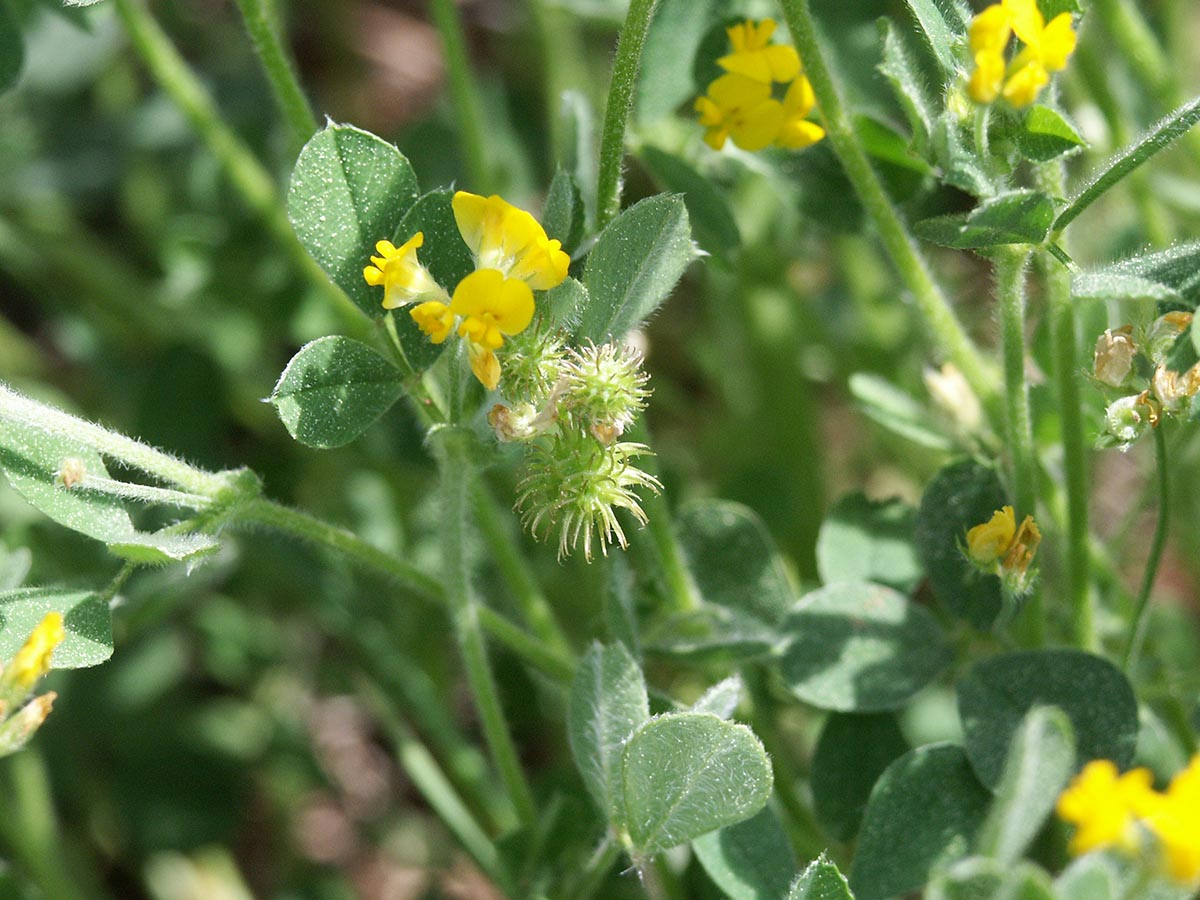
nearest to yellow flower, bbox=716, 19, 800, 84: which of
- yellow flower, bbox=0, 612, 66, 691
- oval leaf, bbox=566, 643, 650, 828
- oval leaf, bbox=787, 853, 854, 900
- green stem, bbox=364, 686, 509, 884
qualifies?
oval leaf, bbox=566, 643, 650, 828

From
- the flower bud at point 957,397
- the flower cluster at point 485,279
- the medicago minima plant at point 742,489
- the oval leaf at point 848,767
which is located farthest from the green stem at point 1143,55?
the flower cluster at point 485,279

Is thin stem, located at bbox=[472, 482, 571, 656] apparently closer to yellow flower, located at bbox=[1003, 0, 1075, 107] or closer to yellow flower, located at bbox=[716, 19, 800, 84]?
yellow flower, located at bbox=[716, 19, 800, 84]

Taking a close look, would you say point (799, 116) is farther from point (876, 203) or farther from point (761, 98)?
point (876, 203)

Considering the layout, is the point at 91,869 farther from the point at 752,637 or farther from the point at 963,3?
the point at 963,3

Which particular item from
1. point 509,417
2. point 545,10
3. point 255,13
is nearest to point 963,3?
point 509,417

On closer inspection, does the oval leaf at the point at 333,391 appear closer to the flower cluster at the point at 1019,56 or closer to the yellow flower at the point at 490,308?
the yellow flower at the point at 490,308

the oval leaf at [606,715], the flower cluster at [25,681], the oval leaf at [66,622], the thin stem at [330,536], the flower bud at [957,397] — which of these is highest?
the flower cluster at [25,681]

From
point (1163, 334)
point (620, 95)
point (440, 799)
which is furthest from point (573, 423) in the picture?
point (440, 799)
